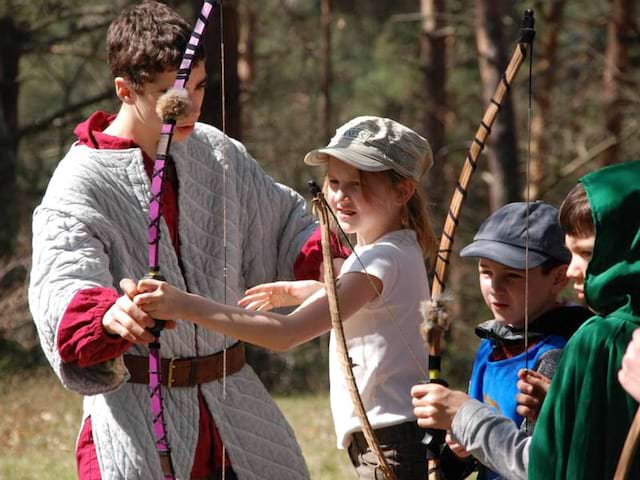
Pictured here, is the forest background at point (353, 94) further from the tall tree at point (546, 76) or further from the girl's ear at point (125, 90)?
the girl's ear at point (125, 90)

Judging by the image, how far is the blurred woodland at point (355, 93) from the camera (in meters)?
12.0

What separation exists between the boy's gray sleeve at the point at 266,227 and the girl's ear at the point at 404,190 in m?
0.37

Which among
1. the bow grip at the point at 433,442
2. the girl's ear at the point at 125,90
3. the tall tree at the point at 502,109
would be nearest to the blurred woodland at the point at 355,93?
the tall tree at the point at 502,109

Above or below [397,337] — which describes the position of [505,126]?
below

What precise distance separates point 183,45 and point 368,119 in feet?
1.84

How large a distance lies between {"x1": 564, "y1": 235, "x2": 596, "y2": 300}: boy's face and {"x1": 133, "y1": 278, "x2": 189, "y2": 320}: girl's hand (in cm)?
89

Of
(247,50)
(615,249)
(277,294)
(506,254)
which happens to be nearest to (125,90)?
(277,294)

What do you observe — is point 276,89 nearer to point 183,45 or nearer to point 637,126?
point 637,126

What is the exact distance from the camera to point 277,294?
3.27 m

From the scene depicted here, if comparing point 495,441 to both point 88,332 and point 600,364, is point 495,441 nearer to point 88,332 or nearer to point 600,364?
point 600,364

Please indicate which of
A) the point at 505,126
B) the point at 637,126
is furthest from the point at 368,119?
the point at 637,126

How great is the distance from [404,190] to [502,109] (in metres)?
8.76

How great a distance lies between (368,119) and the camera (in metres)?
3.39

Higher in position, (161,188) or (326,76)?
(161,188)
